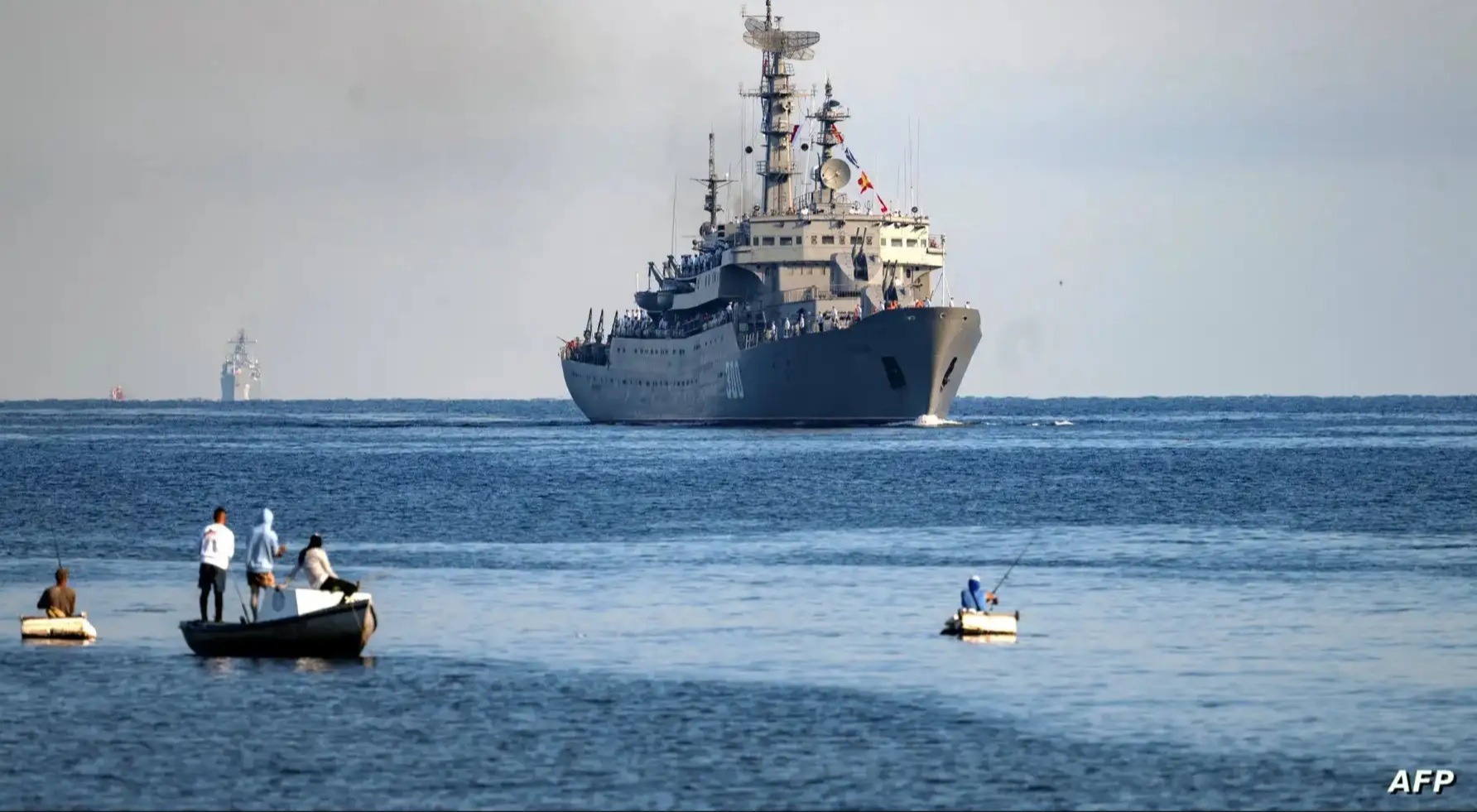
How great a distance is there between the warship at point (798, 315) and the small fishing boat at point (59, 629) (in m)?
74.4

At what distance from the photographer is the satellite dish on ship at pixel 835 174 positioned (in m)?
120

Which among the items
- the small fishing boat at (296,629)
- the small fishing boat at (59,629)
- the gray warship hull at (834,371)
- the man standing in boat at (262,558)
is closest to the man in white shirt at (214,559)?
the man standing in boat at (262,558)

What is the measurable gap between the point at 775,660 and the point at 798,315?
280 ft

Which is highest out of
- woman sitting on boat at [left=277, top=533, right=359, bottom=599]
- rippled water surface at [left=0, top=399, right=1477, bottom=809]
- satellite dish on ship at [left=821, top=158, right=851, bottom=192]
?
satellite dish on ship at [left=821, top=158, right=851, bottom=192]

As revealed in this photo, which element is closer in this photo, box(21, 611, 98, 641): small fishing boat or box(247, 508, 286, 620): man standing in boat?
box(247, 508, 286, 620): man standing in boat

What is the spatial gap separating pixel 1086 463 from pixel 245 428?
313 ft

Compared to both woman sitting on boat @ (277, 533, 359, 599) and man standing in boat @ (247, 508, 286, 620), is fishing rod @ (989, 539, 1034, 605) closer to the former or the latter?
woman sitting on boat @ (277, 533, 359, 599)

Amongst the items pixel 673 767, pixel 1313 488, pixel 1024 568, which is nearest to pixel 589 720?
pixel 673 767

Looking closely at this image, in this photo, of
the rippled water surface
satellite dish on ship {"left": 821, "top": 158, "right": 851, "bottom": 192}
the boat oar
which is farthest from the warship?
the boat oar

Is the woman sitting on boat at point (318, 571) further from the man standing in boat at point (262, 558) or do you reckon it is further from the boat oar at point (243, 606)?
the boat oar at point (243, 606)

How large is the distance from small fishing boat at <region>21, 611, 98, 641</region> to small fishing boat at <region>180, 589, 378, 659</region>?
2.36 m

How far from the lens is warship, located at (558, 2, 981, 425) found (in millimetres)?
107125

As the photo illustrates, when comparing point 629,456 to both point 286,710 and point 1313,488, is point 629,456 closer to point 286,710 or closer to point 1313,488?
point 1313,488

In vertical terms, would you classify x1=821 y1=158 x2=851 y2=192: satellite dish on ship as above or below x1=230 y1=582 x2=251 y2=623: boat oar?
above
